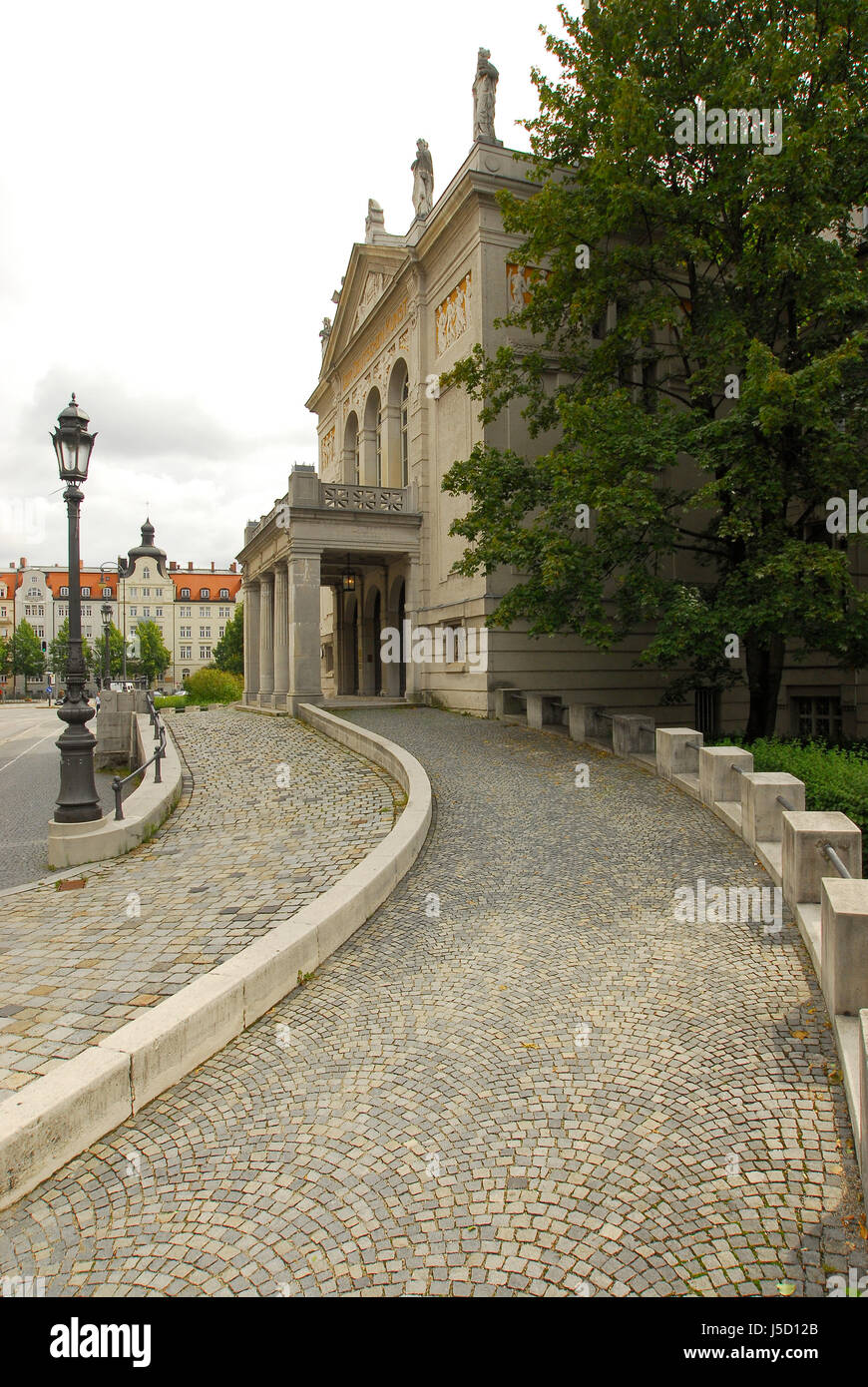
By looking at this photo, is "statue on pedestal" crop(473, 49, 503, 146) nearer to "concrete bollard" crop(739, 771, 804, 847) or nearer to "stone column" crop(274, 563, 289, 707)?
"stone column" crop(274, 563, 289, 707)

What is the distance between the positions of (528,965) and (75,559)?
8.17 metres

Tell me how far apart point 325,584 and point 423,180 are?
44.0ft

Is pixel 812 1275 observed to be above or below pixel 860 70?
below

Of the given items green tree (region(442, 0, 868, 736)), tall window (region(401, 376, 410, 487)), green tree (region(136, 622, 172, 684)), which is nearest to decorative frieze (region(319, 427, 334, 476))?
tall window (region(401, 376, 410, 487))

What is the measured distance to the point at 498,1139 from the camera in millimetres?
3496

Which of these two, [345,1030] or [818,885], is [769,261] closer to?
[818,885]

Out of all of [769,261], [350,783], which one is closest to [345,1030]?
[350,783]

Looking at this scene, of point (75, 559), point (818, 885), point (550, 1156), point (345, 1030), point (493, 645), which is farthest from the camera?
point (493, 645)

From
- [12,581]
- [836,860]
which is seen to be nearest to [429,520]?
[836,860]

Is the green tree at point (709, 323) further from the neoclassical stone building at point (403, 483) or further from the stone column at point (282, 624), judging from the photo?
the stone column at point (282, 624)

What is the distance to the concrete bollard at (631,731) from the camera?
13.0 m

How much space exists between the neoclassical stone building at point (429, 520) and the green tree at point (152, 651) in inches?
3466

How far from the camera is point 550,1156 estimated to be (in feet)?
11.0

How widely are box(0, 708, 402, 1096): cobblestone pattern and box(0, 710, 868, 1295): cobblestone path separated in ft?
2.70
